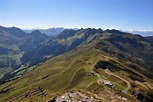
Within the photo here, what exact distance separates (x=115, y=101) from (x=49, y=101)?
25.1 m

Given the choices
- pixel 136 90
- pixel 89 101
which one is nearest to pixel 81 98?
pixel 89 101

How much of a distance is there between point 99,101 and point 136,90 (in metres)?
122

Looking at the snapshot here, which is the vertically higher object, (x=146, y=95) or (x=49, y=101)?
(x=49, y=101)

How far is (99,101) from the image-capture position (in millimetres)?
77625

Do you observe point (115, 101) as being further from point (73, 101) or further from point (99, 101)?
point (73, 101)

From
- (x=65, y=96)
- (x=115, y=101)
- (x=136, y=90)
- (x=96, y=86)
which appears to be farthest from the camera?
(x=136, y=90)

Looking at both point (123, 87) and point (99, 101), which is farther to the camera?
point (123, 87)

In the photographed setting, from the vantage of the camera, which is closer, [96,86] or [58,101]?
[58,101]

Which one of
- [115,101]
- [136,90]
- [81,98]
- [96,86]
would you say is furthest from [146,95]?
[81,98]

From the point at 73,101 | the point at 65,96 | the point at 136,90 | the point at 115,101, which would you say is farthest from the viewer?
the point at 136,90

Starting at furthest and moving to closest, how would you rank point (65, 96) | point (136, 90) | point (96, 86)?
point (136, 90), point (96, 86), point (65, 96)

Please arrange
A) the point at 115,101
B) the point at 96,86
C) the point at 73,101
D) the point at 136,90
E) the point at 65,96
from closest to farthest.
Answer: the point at 73,101 < the point at 65,96 < the point at 115,101 < the point at 96,86 < the point at 136,90

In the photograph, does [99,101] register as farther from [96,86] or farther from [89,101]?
[96,86]

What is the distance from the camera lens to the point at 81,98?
255 feet
